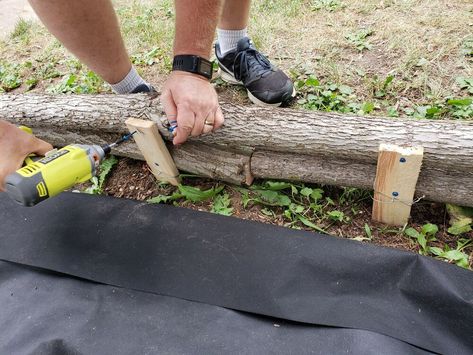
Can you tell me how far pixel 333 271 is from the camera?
1499 mm

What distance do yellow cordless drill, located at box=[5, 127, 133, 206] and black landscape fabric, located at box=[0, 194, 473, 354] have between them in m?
0.36

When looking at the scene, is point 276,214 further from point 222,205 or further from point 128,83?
point 128,83

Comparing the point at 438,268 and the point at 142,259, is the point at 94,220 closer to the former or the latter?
the point at 142,259

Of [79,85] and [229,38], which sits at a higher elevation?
[229,38]

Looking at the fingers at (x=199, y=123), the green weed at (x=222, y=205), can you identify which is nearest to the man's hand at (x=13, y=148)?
the fingers at (x=199, y=123)

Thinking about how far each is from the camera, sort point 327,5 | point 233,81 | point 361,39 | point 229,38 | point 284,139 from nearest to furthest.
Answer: point 284,139
point 229,38
point 233,81
point 361,39
point 327,5

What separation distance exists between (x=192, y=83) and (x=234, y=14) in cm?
105

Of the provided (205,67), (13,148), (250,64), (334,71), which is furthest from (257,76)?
(13,148)

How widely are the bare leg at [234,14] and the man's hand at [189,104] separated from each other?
3.13ft

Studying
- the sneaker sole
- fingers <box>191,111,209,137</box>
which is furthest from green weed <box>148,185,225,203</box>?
the sneaker sole

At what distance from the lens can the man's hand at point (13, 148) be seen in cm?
159

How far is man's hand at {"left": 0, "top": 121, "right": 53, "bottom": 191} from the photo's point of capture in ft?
5.23

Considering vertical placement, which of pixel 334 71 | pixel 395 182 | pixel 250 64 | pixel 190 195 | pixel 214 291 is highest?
pixel 250 64

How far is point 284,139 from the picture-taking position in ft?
5.78
